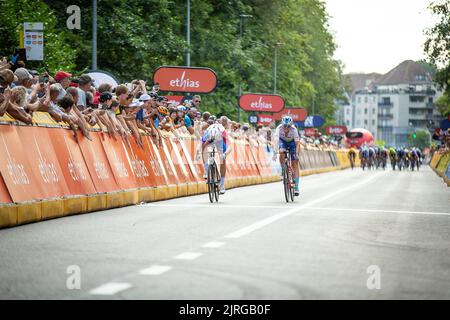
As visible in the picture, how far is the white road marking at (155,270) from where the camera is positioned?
814 centimetres

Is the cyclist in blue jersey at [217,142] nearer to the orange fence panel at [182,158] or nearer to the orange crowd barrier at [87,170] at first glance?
the orange crowd barrier at [87,170]

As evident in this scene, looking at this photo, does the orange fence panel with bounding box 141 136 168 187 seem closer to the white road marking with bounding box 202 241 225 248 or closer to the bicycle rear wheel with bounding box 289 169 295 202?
the bicycle rear wheel with bounding box 289 169 295 202

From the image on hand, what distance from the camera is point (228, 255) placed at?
31.5 feet

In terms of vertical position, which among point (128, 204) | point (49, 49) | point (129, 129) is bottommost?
point (128, 204)

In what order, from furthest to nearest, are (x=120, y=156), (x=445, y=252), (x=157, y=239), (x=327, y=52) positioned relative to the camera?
(x=327, y=52), (x=120, y=156), (x=157, y=239), (x=445, y=252)

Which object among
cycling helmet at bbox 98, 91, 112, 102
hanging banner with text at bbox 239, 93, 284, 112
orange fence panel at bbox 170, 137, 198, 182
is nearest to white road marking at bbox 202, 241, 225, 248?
cycling helmet at bbox 98, 91, 112, 102

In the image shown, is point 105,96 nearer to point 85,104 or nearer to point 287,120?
point 85,104

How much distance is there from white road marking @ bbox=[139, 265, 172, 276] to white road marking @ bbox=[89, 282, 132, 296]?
603 millimetres

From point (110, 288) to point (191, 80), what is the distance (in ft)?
71.0

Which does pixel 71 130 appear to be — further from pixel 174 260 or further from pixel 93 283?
pixel 93 283

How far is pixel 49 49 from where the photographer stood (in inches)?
1315

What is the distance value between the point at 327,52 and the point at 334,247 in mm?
80244

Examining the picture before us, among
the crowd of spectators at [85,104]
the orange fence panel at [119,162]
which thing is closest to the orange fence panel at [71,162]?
the crowd of spectators at [85,104]

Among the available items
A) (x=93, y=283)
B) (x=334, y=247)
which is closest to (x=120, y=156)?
(x=334, y=247)
